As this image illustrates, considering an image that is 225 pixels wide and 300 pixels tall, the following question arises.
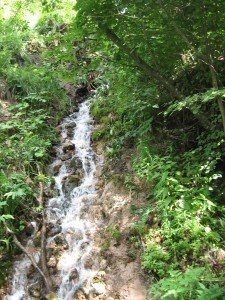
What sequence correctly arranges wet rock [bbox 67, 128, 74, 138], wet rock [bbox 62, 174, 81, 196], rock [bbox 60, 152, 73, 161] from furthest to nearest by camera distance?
wet rock [bbox 67, 128, 74, 138], rock [bbox 60, 152, 73, 161], wet rock [bbox 62, 174, 81, 196]

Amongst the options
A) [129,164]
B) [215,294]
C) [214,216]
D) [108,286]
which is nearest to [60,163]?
[129,164]

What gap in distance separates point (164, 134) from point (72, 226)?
Result: 262 centimetres

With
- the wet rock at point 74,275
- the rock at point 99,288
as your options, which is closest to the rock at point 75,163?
the wet rock at point 74,275

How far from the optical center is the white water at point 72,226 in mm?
5363

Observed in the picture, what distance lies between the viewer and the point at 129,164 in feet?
22.5

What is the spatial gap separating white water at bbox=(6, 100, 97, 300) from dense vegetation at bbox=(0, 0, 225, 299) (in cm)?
52

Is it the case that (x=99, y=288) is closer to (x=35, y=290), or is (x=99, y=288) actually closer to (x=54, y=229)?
(x=35, y=290)

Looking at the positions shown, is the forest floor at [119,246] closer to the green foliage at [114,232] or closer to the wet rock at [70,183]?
the green foliage at [114,232]

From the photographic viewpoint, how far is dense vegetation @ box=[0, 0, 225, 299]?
4305 millimetres

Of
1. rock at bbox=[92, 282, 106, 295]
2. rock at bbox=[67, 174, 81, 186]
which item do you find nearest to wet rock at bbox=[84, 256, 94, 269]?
rock at bbox=[92, 282, 106, 295]

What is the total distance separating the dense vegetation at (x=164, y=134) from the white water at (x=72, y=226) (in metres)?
0.52

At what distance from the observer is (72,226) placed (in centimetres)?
643

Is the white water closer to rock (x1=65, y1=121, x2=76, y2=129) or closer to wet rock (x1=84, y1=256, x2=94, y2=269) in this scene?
wet rock (x1=84, y1=256, x2=94, y2=269)

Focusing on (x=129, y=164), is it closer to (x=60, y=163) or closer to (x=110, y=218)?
(x=110, y=218)
